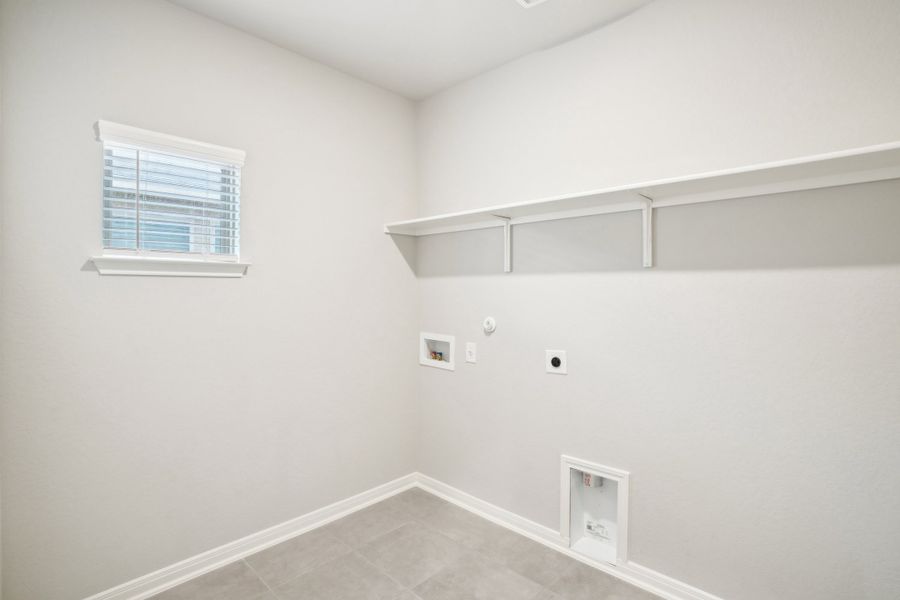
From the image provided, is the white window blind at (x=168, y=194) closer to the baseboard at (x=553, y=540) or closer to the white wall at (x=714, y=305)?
the white wall at (x=714, y=305)

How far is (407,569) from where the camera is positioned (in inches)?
88.9

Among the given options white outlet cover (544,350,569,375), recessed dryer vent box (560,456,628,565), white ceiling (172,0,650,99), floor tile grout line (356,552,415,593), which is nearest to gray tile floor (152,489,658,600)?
floor tile grout line (356,552,415,593)

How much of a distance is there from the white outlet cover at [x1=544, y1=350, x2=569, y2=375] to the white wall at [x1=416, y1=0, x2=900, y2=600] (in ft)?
0.16

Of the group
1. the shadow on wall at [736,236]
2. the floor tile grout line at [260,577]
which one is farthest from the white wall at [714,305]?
the floor tile grout line at [260,577]

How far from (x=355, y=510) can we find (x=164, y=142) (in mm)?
2317

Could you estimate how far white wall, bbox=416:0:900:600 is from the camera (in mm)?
1612

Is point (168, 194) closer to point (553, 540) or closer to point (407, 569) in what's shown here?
point (407, 569)

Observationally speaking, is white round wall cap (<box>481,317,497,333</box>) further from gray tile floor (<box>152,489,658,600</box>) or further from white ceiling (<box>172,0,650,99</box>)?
white ceiling (<box>172,0,650,99</box>)

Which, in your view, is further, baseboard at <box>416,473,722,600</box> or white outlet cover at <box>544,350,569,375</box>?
white outlet cover at <box>544,350,569,375</box>

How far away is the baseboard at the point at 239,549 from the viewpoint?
6.66ft

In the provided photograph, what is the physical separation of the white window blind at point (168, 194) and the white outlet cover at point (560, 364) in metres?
1.77


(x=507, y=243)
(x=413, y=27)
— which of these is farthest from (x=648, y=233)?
(x=413, y=27)

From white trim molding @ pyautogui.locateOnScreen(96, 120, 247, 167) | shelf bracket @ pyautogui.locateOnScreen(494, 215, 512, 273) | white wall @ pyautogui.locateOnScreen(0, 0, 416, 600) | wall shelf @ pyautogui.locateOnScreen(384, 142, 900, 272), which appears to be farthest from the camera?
shelf bracket @ pyautogui.locateOnScreen(494, 215, 512, 273)

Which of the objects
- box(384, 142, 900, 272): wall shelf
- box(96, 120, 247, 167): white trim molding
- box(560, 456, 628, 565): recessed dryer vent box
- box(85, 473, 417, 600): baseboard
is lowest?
box(85, 473, 417, 600): baseboard
